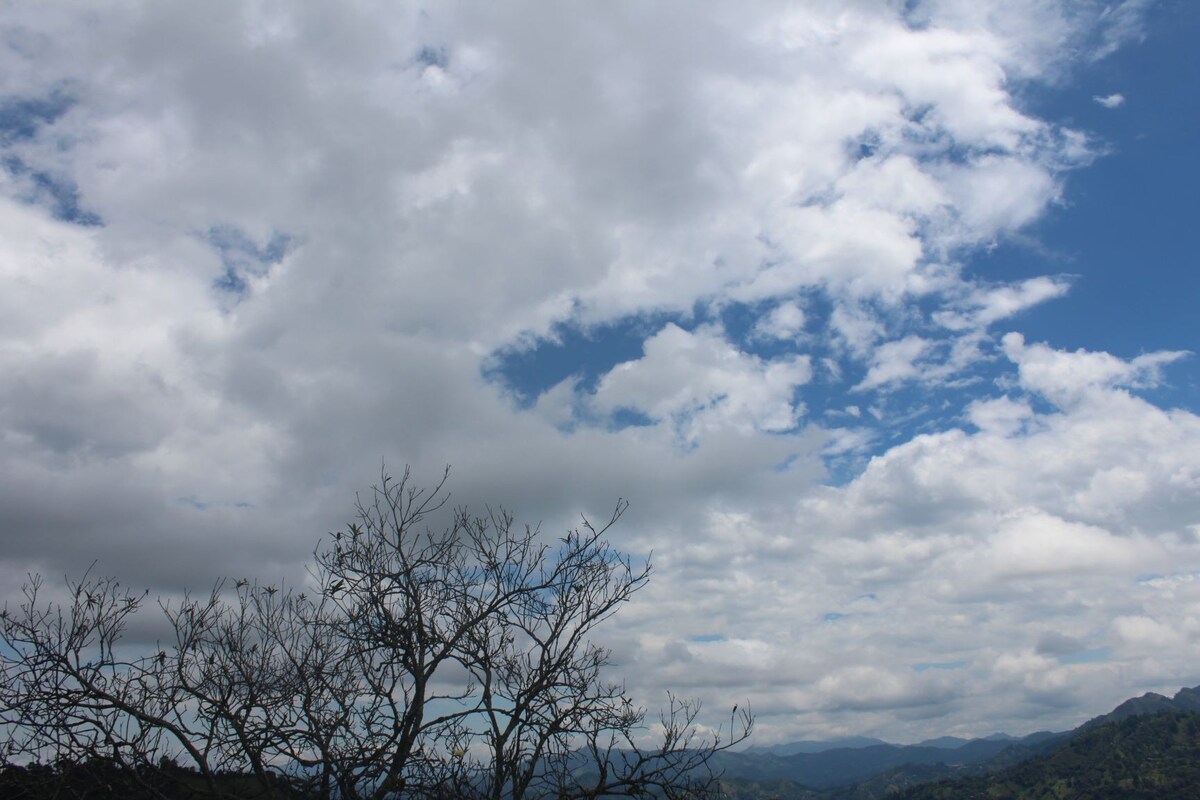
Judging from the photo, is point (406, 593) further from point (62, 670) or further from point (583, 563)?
point (62, 670)

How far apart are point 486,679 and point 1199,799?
244254mm

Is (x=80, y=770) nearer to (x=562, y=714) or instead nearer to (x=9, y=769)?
(x=9, y=769)

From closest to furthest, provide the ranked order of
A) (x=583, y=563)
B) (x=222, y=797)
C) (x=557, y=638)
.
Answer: (x=222, y=797) → (x=557, y=638) → (x=583, y=563)

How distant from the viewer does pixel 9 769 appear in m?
10.1

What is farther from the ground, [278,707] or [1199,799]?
[278,707]

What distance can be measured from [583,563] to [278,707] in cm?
474

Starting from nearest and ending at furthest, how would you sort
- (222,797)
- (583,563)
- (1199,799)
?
(222,797)
(583,563)
(1199,799)

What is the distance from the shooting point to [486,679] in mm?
10484

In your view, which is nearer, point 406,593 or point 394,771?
point 394,771

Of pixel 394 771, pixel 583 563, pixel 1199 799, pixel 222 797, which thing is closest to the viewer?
pixel 222 797

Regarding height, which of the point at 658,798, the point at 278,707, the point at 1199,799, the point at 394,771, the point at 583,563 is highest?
the point at 583,563

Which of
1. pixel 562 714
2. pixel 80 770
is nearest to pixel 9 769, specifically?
pixel 80 770

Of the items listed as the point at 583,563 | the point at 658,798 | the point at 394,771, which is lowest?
the point at 658,798

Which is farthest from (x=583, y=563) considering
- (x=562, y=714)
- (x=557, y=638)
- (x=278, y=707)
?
(x=278, y=707)
